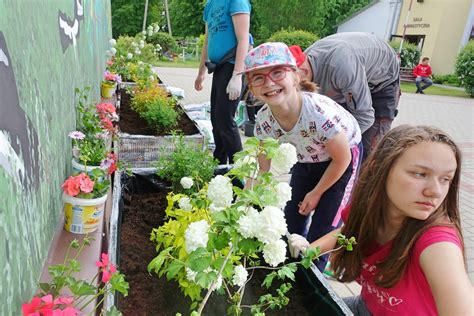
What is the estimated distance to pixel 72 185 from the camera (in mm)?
1645

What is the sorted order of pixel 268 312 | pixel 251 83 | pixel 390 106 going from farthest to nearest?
pixel 390 106
pixel 251 83
pixel 268 312

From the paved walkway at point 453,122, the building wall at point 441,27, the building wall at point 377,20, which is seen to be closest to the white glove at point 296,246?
the paved walkway at point 453,122

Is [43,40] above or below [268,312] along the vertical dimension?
above

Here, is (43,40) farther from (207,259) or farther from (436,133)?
(436,133)

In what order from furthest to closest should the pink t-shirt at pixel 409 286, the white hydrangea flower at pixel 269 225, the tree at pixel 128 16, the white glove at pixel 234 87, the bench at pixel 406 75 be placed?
the tree at pixel 128 16
the bench at pixel 406 75
the white glove at pixel 234 87
the pink t-shirt at pixel 409 286
the white hydrangea flower at pixel 269 225

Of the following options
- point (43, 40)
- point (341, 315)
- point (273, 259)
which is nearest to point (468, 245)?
point (341, 315)

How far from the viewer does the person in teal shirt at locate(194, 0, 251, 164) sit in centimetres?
286

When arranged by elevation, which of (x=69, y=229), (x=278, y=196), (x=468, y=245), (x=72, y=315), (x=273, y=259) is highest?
(x=278, y=196)

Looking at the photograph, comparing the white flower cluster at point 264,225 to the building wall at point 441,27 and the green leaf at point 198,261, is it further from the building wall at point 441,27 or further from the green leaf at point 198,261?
the building wall at point 441,27

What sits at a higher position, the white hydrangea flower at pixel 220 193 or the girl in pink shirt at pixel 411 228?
the white hydrangea flower at pixel 220 193

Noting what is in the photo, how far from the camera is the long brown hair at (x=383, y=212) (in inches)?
50.0

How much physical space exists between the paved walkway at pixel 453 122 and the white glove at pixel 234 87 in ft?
5.12

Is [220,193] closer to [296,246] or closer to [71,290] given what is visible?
[71,290]

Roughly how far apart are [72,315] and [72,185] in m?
0.88
